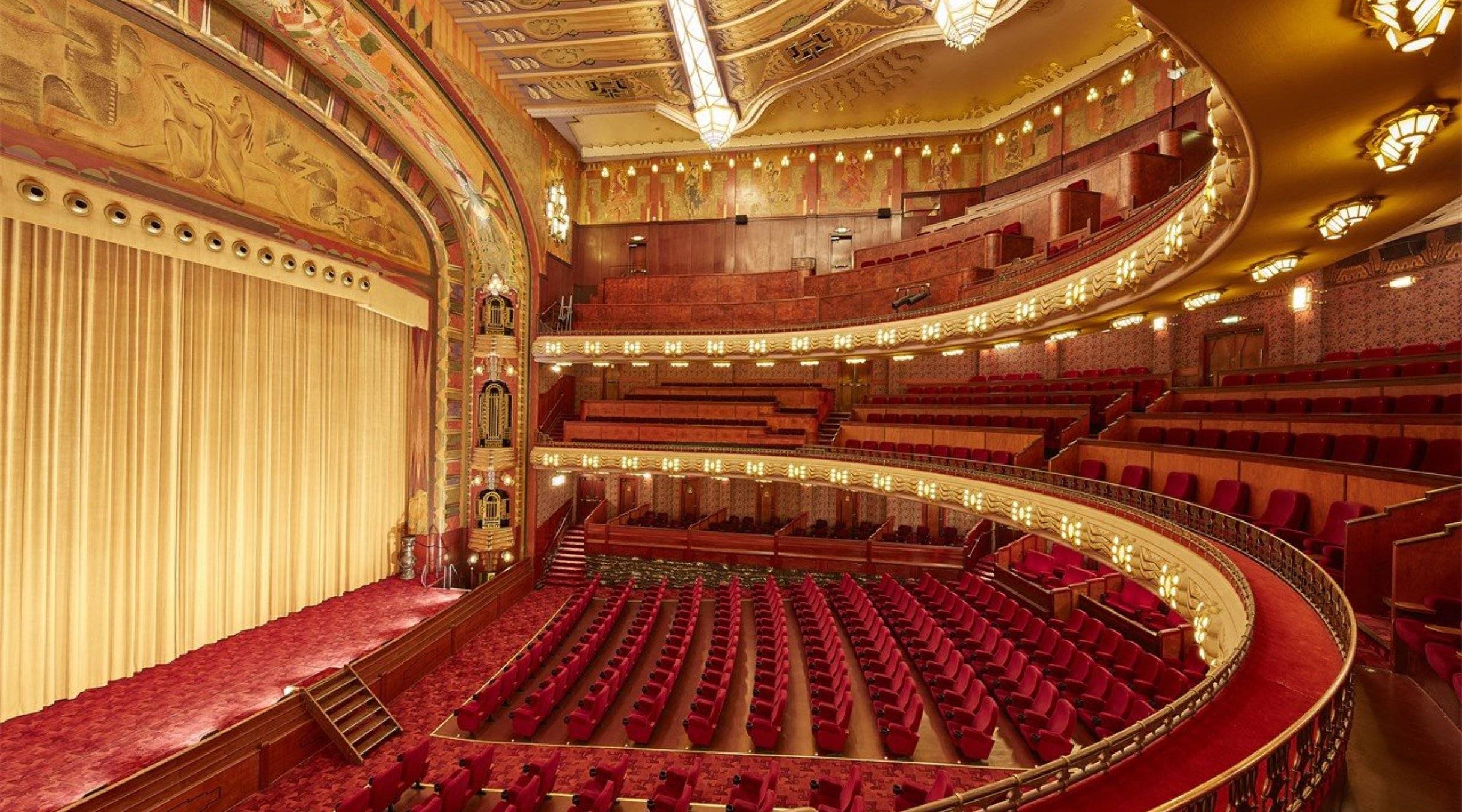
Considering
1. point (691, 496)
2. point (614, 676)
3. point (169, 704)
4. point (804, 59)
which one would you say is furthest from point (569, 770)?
point (804, 59)

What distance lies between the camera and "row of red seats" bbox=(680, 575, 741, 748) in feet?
26.9

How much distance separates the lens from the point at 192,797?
6.80 meters

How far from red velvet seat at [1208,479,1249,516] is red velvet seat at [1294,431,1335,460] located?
0.69 m

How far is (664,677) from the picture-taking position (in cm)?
981

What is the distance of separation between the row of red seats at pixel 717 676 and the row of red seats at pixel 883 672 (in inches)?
83.4

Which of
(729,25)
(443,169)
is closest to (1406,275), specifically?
(729,25)

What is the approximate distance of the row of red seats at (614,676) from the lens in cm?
850

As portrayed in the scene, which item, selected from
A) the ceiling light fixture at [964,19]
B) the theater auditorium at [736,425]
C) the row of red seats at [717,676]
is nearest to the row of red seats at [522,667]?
the theater auditorium at [736,425]

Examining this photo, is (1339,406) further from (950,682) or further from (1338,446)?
(950,682)

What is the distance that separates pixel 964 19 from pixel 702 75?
5.96 meters

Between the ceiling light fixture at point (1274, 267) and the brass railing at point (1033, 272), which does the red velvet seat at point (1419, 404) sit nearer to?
the ceiling light fixture at point (1274, 267)

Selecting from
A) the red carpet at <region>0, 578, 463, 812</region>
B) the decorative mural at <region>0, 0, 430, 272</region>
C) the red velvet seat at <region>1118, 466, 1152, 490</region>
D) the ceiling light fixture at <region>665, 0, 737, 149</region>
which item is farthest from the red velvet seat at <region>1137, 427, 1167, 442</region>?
the decorative mural at <region>0, 0, 430, 272</region>

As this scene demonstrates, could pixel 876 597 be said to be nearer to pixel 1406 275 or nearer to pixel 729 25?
pixel 1406 275

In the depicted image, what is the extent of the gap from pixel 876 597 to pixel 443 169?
13470 mm
